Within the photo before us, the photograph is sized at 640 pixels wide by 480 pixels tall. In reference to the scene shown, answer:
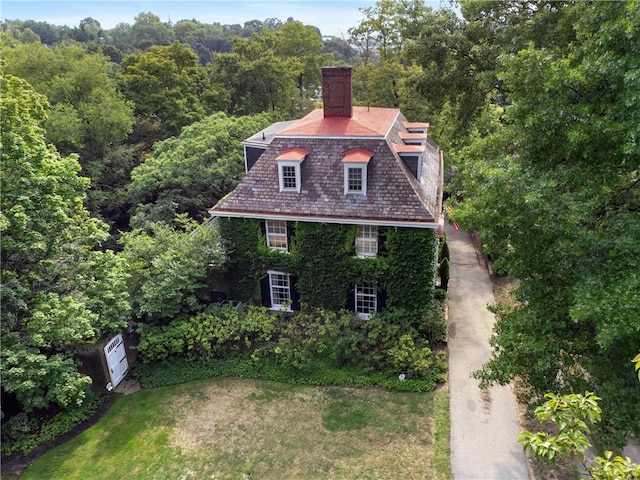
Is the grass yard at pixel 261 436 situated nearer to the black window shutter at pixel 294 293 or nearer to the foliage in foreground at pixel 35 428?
the foliage in foreground at pixel 35 428

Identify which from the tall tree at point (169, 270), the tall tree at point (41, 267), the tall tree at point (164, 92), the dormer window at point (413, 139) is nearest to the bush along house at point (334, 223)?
the tall tree at point (169, 270)

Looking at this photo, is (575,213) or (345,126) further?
(345,126)

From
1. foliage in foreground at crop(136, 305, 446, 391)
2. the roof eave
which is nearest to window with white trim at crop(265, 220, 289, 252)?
the roof eave

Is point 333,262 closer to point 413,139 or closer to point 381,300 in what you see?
point 381,300

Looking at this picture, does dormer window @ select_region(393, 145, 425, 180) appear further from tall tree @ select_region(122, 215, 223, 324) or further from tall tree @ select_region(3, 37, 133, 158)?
tall tree @ select_region(3, 37, 133, 158)

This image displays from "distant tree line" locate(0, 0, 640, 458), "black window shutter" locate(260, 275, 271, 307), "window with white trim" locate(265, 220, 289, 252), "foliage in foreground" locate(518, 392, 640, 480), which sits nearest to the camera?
"foliage in foreground" locate(518, 392, 640, 480)

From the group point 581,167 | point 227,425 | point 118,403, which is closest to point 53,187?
point 118,403

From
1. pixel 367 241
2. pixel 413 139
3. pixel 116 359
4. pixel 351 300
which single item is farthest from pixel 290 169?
pixel 116 359
